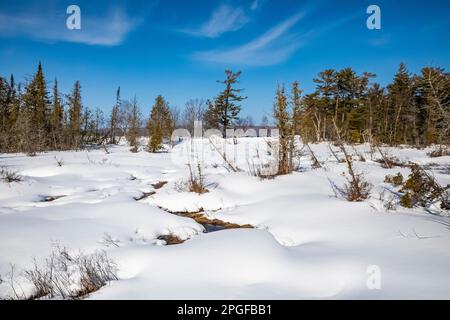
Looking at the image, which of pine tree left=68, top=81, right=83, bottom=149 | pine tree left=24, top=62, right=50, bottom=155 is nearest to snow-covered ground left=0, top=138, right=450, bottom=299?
pine tree left=68, top=81, right=83, bottom=149

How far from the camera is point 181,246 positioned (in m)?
3.55

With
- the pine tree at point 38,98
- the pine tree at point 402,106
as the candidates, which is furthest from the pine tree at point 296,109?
the pine tree at point 38,98

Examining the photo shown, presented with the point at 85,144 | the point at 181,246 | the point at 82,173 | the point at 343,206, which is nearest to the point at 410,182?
the point at 343,206

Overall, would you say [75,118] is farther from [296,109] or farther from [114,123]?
[296,109]

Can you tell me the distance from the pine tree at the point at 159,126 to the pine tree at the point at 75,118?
6.29 m

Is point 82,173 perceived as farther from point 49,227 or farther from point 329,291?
point 329,291

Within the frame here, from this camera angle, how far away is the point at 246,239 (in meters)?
3.58

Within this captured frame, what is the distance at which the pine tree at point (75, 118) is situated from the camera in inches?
878

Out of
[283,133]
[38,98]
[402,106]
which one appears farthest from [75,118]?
[402,106]

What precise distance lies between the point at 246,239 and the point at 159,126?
1380cm

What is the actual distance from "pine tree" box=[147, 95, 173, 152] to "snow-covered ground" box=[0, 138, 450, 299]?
30.1 ft

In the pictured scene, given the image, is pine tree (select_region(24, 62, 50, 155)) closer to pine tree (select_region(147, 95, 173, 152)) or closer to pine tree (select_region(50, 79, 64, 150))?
pine tree (select_region(50, 79, 64, 150))

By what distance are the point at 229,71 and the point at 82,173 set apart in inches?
1027

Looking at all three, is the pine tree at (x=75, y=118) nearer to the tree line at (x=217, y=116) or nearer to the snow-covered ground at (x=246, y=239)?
the tree line at (x=217, y=116)
